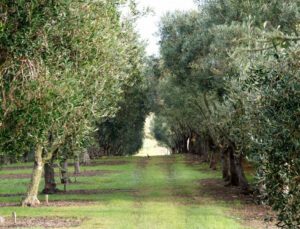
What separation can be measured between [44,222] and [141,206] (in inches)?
281

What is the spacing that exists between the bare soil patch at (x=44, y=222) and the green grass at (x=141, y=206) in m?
0.66

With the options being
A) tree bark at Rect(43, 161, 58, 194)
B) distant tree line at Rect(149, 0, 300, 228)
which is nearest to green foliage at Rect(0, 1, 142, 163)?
distant tree line at Rect(149, 0, 300, 228)

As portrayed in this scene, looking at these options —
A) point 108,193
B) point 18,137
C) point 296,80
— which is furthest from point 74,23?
point 108,193

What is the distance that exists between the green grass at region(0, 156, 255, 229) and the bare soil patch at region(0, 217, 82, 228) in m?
0.66

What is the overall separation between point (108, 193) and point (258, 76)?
29673 mm

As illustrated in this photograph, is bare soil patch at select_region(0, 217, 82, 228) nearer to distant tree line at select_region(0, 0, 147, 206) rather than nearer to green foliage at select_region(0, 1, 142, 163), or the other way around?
distant tree line at select_region(0, 0, 147, 206)

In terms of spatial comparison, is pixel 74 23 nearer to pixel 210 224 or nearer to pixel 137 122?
pixel 210 224

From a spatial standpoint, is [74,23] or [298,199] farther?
[74,23]

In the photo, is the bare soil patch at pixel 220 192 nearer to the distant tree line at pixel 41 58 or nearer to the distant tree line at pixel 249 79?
the distant tree line at pixel 249 79

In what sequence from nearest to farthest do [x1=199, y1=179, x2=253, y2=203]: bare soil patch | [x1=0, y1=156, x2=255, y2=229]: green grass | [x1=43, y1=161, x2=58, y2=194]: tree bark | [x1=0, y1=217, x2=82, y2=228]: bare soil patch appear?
[x1=0, y1=217, x2=82, y2=228]: bare soil patch, [x1=0, y1=156, x2=255, y2=229]: green grass, [x1=199, y1=179, x2=253, y2=203]: bare soil patch, [x1=43, y1=161, x2=58, y2=194]: tree bark

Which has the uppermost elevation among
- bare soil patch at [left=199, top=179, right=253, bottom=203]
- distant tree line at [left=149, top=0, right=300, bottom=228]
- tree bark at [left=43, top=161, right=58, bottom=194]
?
distant tree line at [left=149, top=0, right=300, bottom=228]

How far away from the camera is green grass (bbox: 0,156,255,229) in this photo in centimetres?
2684

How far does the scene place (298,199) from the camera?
12133mm

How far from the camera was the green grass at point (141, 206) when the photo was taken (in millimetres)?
26844
